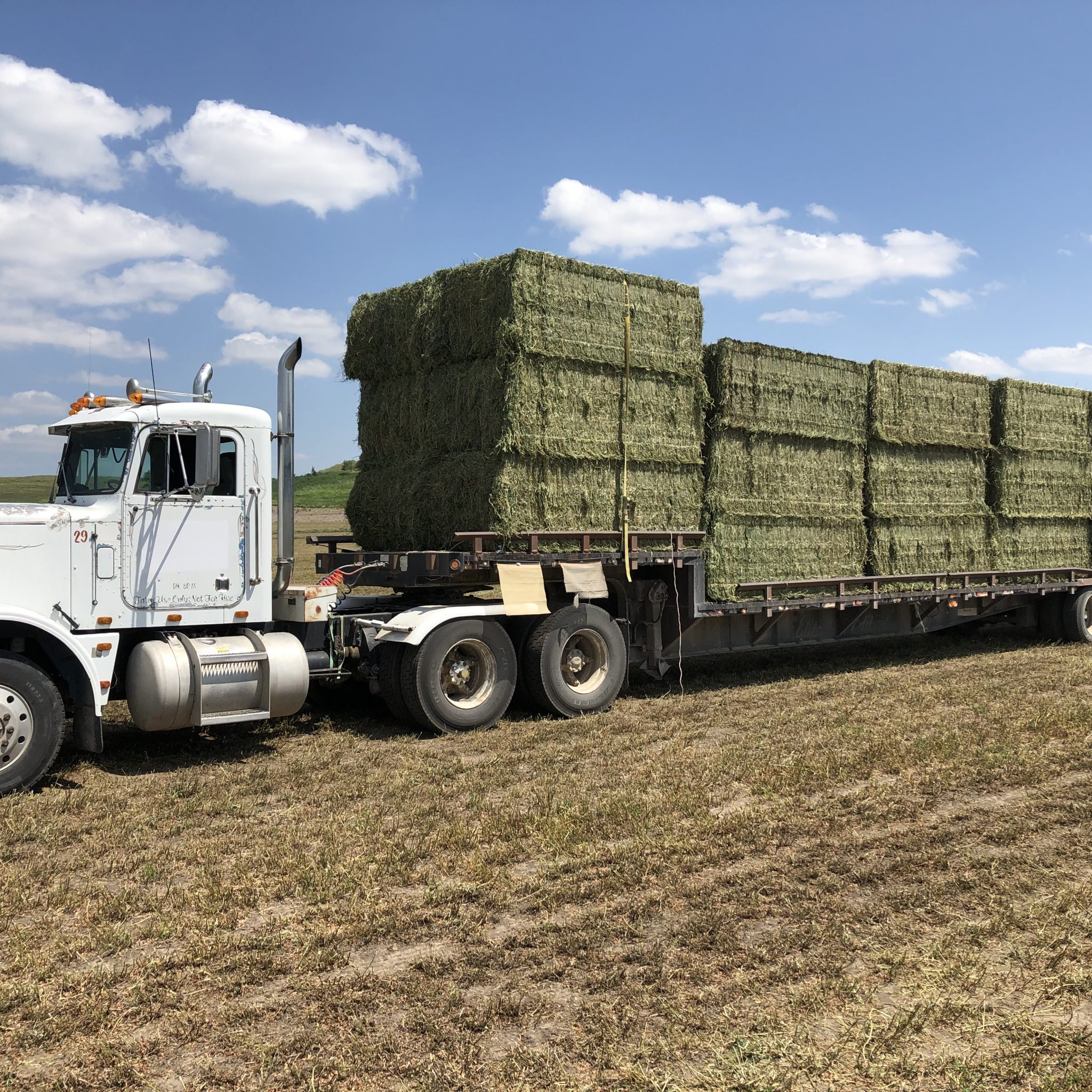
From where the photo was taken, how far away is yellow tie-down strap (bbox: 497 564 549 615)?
8992mm

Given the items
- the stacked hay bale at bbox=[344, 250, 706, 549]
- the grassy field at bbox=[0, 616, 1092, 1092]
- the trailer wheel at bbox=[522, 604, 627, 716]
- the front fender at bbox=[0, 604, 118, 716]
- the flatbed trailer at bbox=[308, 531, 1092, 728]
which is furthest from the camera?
the trailer wheel at bbox=[522, 604, 627, 716]

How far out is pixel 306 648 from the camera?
873 cm

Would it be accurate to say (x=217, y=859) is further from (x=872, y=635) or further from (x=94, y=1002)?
(x=872, y=635)

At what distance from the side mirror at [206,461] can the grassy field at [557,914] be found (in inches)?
83.4

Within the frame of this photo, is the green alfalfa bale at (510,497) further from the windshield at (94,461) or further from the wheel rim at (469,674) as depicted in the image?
the windshield at (94,461)

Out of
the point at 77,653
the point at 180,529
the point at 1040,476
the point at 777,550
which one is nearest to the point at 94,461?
the point at 180,529

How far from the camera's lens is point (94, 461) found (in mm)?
7797

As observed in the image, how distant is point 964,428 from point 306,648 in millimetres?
8859

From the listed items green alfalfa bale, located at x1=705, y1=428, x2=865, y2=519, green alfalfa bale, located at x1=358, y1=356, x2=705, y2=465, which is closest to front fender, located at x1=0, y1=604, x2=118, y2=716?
green alfalfa bale, located at x1=358, y1=356, x2=705, y2=465

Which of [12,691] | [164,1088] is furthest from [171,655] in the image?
[164,1088]

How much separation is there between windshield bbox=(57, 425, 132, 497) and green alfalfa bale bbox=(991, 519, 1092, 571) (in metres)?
10.7

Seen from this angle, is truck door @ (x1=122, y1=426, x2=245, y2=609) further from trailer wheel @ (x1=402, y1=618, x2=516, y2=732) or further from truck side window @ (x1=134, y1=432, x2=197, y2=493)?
trailer wheel @ (x1=402, y1=618, x2=516, y2=732)

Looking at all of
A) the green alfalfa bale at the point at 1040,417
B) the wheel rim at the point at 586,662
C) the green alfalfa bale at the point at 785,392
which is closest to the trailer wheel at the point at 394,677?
the wheel rim at the point at 586,662

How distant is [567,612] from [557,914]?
4928 mm
